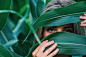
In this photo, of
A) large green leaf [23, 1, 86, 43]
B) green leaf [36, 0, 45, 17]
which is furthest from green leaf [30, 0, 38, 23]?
large green leaf [23, 1, 86, 43]

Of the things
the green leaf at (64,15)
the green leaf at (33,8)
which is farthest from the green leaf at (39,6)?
the green leaf at (64,15)

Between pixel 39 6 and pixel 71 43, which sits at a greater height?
pixel 39 6

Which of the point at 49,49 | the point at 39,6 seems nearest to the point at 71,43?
the point at 49,49

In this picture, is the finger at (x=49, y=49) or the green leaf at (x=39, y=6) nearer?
the finger at (x=49, y=49)

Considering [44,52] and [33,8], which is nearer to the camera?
[44,52]

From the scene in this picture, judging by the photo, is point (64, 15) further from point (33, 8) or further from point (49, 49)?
point (33, 8)

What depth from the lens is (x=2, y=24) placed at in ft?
1.59

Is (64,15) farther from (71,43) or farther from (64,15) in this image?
(71,43)

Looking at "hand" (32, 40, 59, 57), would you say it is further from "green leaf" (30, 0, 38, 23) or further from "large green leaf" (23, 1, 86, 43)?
"green leaf" (30, 0, 38, 23)

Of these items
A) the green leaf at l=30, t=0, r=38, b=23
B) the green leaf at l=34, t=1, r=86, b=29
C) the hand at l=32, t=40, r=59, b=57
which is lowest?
the hand at l=32, t=40, r=59, b=57

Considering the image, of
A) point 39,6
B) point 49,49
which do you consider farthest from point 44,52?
point 39,6

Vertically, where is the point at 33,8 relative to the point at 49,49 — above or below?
above

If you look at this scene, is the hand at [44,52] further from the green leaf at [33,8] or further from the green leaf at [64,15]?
the green leaf at [33,8]

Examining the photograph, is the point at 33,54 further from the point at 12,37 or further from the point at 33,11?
the point at 33,11
